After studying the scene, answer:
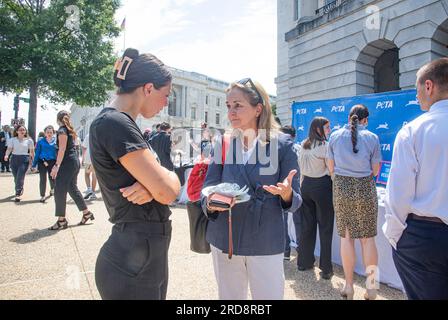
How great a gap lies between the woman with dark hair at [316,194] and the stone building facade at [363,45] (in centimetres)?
884

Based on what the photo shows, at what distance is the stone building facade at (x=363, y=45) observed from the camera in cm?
1077

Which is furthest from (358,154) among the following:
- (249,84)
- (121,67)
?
(121,67)

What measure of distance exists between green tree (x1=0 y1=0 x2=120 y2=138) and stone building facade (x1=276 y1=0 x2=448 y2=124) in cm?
1556

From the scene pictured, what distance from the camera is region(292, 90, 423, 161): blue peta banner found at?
634cm

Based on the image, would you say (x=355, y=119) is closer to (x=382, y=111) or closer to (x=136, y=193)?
(x=136, y=193)

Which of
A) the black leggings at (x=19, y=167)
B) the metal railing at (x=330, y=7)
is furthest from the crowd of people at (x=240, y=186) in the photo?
the metal railing at (x=330, y=7)

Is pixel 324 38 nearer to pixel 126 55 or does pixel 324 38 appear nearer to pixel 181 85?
pixel 126 55

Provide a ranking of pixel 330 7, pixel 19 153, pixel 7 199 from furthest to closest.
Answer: pixel 330 7
pixel 19 153
pixel 7 199

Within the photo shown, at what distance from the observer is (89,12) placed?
23.9 meters

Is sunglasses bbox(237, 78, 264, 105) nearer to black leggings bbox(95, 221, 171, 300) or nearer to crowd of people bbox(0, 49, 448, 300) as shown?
crowd of people bbox(0, 49, 448, 300)

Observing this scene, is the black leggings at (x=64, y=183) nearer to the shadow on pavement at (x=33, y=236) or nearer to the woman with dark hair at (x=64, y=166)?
the woman with dark hair at (x=64, y=166)

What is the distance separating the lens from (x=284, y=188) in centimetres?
191

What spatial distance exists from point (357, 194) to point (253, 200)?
2.04 m

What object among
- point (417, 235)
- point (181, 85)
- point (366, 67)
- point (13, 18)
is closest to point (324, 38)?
point (366, 67)
